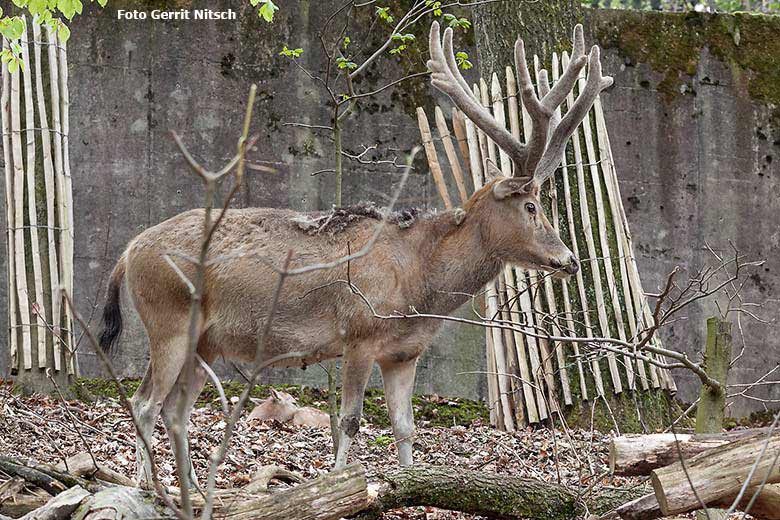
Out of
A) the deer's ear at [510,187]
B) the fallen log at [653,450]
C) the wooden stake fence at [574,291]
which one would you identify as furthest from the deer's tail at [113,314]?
the fallen log at [653,450]

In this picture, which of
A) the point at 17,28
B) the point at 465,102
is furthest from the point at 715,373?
the point at 17,28

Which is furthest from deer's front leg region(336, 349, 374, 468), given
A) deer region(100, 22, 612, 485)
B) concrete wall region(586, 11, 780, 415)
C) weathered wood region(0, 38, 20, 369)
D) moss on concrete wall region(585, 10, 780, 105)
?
moss on concrete wall region(585, 10, 780, 105)

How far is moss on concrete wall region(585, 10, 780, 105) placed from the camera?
1221cm

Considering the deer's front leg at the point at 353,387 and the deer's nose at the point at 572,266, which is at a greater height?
the deer's nose at the point at 572,266

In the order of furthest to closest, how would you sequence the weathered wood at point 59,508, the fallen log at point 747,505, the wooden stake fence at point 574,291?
the wooden stake fence at point 574,291 → the fallen log at point 747,505 → the weathered wood at point 59,508

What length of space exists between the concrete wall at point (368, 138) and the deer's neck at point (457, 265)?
3599mm

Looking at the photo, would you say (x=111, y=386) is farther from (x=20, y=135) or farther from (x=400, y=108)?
(x=400, y=108)

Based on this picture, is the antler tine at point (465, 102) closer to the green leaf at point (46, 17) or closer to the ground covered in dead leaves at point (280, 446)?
the ground covered in dead leaves at point (280, 446)

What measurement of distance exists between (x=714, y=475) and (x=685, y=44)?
8.83 m

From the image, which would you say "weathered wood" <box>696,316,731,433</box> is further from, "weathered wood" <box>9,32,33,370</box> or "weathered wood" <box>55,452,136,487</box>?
"weathered wood" <box>9,32,33,370</box>

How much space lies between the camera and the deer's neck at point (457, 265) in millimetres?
7375

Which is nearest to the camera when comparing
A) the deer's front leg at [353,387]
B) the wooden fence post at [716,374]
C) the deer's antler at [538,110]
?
the wooden fence post at [716,374]

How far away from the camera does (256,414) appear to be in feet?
29.6

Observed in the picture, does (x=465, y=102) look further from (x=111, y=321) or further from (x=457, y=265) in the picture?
(x=111, y=321)
